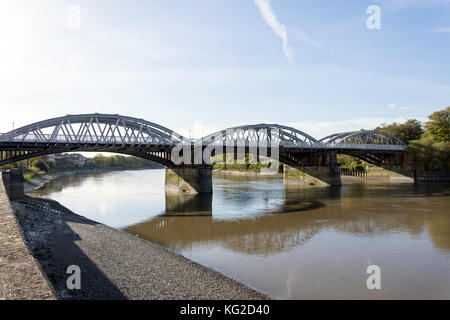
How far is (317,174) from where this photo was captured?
2436 inches

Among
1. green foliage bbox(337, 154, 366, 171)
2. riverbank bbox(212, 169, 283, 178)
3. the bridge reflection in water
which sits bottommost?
the bridge reflection in water

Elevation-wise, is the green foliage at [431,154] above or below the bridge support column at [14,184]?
above

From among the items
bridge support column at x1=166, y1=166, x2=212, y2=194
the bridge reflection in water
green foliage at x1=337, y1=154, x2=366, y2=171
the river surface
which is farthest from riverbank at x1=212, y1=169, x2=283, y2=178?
the bridge reflection in water

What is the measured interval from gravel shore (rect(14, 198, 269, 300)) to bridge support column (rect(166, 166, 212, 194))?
26.7m

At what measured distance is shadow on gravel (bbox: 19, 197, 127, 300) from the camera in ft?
30.0

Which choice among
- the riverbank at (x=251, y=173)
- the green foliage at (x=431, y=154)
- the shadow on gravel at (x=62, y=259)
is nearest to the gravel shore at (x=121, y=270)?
the shadow on gravel at (x=62, y=259)

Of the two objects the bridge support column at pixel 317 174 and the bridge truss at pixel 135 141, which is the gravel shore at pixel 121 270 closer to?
the bridge truss at pixel 135 141

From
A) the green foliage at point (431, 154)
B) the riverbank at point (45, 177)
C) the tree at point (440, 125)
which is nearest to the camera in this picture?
the riverbank at point (45, 177)

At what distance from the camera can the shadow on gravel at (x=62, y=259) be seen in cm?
913

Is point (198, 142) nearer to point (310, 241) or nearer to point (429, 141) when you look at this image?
point (310, 241)

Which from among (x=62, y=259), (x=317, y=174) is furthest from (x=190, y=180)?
(x=62, y=259)

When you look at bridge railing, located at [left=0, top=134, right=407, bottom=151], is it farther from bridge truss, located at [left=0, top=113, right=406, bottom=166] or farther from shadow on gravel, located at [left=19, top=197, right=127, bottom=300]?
shadow on gravel, located at [left=19, top=197, right=127, bottom=300]

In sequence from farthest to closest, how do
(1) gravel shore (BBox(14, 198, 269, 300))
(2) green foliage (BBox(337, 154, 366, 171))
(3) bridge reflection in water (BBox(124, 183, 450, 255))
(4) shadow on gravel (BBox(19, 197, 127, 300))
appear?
(2) green foliage (BBox(337, 154, 366, 171))
(3) bridge reflection in water (BBox(124, 183, 450, 255))
(1) gravel shore (BBox(14, 198, 269, 300))
(4) shadow on gravel (BBox(19, 197, 127, 300))

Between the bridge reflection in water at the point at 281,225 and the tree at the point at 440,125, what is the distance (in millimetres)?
50581
